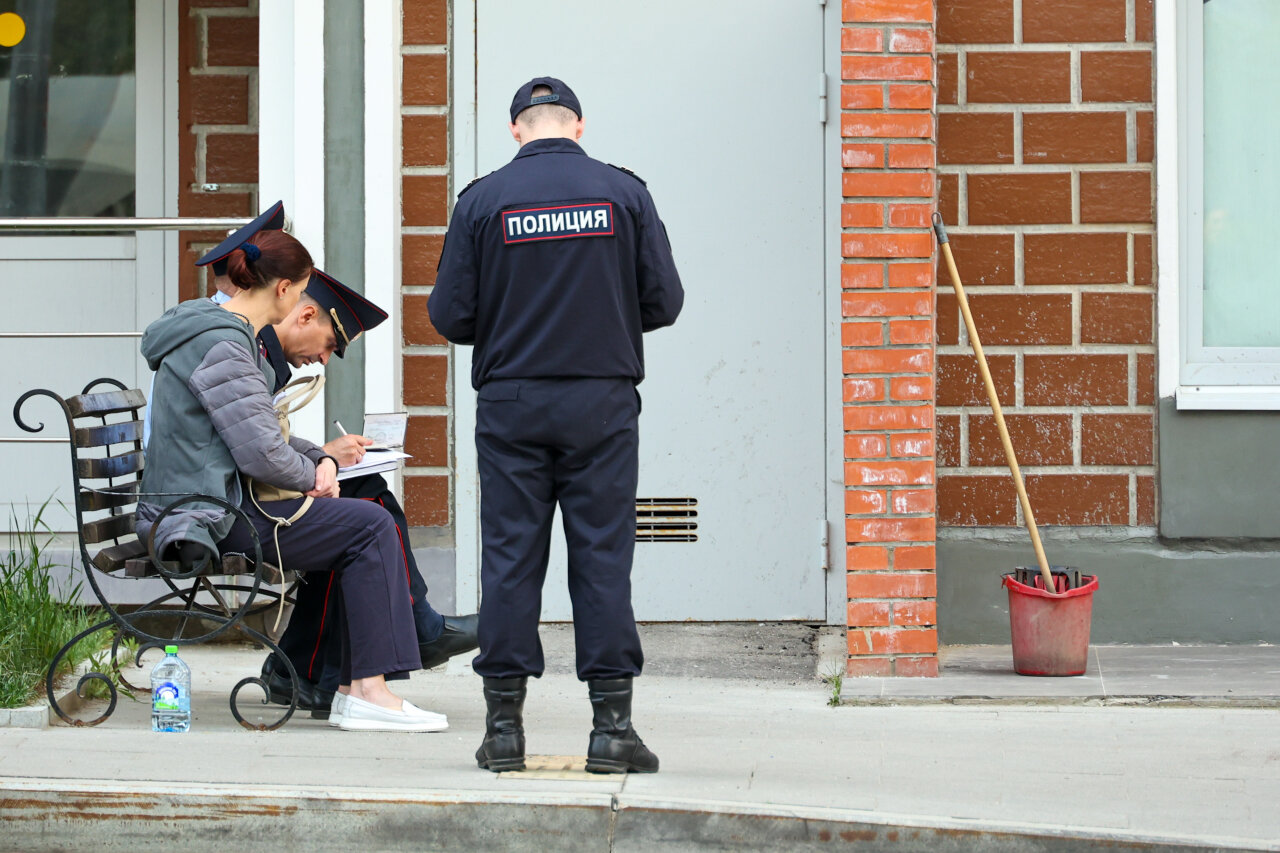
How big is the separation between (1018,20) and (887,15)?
866 millimetres

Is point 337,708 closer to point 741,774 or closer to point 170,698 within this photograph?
point 170,698

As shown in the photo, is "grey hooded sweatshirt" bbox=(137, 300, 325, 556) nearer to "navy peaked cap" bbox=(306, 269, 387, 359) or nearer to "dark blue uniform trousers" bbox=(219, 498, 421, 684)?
"dark blue uniform trousers" bbox=(219, 498, 421, 684)

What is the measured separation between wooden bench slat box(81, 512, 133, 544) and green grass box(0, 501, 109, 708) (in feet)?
1.64

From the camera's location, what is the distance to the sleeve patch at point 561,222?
12.6 feet

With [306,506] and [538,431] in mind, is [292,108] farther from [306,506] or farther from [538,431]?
[538,431]

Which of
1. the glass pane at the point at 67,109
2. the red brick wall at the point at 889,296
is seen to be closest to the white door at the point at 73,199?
the glass pane at the point at 67,109

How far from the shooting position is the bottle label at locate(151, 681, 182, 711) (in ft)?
14.8

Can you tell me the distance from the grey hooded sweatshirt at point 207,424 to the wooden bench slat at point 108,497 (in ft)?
0.52

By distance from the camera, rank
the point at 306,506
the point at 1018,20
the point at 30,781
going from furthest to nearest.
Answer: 1. the point at 1018,20
2. the point at 306,506
3. the point at 30,781

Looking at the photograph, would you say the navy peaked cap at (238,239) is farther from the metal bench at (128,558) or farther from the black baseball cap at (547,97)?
the black baseball cap at (547,97)

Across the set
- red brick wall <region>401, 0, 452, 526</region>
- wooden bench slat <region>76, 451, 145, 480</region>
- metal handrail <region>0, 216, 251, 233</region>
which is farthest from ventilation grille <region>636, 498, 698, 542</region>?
wooden bench slat <region>76, 451, 145, 480</region>

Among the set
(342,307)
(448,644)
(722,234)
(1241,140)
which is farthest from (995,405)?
(342,307)

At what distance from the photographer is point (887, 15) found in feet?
16.8

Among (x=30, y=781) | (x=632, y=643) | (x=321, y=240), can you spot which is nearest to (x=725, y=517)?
(x=321, y=240)
